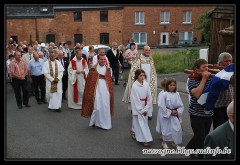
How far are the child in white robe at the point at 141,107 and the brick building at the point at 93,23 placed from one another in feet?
80.7

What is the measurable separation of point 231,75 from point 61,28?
95.6 ft

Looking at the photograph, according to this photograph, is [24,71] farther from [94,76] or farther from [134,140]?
[134,140]

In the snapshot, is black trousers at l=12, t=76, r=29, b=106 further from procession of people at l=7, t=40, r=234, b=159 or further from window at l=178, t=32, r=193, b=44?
window at l=178, t=32, r=193, b=44

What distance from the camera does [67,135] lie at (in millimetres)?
8414

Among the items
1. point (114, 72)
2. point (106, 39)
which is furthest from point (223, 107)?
point (106, 39)

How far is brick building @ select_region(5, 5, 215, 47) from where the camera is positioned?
32500 millimetres

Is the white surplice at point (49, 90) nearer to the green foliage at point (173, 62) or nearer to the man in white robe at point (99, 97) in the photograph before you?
the man in white robe at point (99, 97)

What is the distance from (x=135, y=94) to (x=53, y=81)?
3.95 metres

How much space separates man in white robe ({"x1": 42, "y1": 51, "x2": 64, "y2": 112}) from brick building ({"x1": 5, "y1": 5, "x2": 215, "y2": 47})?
21.2m

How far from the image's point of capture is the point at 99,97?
8766 millimetres

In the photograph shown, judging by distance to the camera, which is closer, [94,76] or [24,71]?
[94,76]

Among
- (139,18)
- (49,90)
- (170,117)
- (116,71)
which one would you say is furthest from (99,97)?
(139,18)

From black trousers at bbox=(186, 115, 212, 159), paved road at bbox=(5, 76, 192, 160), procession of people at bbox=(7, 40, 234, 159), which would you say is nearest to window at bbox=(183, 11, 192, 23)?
procession of people at bbox=(7, 40, 234, 159)

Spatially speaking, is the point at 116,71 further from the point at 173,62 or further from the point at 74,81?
the point at 173,62
